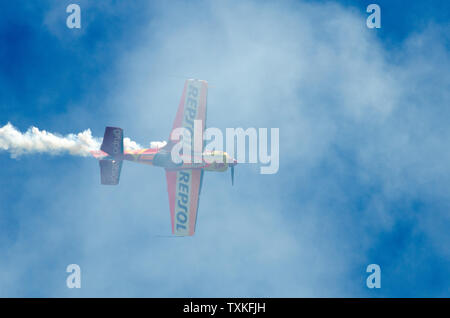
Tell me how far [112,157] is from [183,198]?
20.9 feet

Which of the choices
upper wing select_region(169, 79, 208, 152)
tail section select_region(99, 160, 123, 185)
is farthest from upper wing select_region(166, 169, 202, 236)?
tail section select_region(99, 160, 123, 185)

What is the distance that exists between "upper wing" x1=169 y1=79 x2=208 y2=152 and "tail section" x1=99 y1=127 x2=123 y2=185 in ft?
13.9

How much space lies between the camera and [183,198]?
34.4m

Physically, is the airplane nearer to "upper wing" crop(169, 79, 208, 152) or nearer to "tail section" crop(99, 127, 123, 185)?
"upper wing" crop(169, 79, 208, 152)

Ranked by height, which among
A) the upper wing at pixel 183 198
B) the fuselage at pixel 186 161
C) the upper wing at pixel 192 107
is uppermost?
the upper wing at pixel 192 107

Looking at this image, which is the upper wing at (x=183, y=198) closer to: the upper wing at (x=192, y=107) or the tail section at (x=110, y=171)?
the upper wing at (x=192, y=107)

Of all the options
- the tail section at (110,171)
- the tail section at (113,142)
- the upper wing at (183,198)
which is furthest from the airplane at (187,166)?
the tail section at (110,171)

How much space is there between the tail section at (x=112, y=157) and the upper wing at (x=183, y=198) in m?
4.17

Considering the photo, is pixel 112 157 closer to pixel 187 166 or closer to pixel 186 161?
pixel 186 161

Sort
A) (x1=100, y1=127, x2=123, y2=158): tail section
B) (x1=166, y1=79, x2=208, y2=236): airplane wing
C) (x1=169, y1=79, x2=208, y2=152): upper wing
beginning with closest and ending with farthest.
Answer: (x1=100, y1=127, x2=123, y2=158): tail section < (x1=169, y1=79, x2=208, y2=152): upper wing < (x1=166, y1=79, x2=208, y2=236): airplane wing

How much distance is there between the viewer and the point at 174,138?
33844mm

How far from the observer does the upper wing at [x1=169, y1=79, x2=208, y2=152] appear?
3397 centimetres

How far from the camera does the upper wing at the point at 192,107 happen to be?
33969 millimetres
